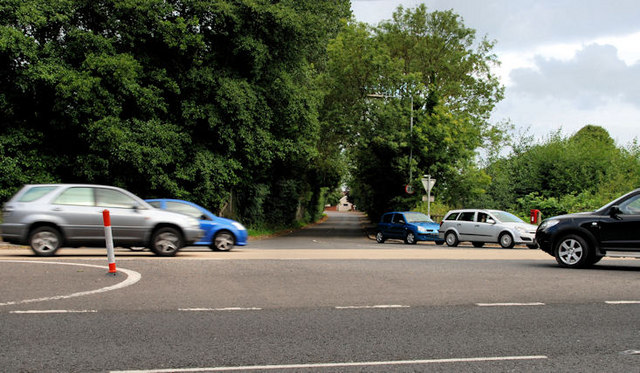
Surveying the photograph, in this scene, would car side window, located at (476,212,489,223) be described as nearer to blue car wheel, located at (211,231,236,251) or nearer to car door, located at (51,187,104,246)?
blue car wheel, located at (211,231,236,251)

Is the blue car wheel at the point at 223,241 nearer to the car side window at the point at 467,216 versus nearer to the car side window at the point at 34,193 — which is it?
the car side window at the point at 34,193

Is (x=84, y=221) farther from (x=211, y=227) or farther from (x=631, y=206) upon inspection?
(x=631, y=206)

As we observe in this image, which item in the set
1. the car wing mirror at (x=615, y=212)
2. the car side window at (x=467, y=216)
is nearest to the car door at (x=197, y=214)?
the car wing mirror at (x=615, y=212)

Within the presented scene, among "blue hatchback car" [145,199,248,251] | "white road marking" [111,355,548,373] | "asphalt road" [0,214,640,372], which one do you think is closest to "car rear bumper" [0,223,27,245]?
"asphalt road" [0,214,640,372]

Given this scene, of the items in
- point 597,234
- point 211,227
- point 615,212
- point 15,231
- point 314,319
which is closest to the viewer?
point 314,319

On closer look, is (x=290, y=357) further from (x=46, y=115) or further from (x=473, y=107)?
(x=473, y=107)

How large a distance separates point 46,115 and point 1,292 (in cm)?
2128

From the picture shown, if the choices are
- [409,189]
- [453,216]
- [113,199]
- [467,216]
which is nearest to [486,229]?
[467,216]

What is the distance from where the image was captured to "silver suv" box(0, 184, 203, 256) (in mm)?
13500

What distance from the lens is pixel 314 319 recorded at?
6.87 m

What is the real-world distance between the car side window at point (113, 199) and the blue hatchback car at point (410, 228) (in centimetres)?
1630

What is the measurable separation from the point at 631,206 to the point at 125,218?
11216 mm

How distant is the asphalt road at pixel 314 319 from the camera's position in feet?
16.9

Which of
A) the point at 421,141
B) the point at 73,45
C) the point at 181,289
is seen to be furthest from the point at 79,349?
the point at 421,141
